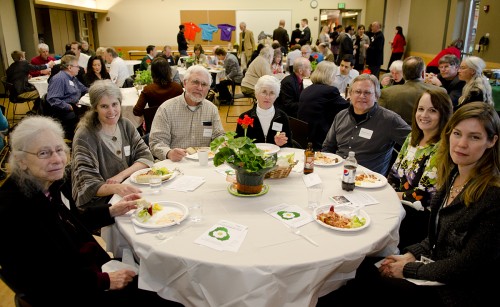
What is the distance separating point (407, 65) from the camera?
3760mm

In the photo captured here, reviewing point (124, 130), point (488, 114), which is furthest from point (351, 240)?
point (124, 130)

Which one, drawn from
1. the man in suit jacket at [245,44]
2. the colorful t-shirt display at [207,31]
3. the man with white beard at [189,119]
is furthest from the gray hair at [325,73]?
the colorful t-shirt display at [207,31]

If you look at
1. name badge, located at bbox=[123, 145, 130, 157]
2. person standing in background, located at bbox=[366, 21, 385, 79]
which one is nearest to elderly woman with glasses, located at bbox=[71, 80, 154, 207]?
name badge, located at bbox=[123, 145, 130, 157]

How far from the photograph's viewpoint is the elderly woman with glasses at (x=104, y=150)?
226 centimetres

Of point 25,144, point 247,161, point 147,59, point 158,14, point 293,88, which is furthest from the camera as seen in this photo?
point 158,14

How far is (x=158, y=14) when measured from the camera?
49.8ft

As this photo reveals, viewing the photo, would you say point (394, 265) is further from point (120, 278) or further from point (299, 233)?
point (120, 278)

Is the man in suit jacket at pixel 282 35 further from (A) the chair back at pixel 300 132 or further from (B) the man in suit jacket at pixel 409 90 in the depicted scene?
(A) the chair back at pixel 300 132

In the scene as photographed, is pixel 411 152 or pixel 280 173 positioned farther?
pixel 411 152

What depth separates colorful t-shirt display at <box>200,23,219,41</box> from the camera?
1432 centimetres

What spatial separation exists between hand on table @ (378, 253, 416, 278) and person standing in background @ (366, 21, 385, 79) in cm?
973

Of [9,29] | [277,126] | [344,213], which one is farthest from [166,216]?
[9,29]

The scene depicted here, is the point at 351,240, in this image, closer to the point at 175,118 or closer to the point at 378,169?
the point at 378,169

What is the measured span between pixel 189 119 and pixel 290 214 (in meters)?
1.60
